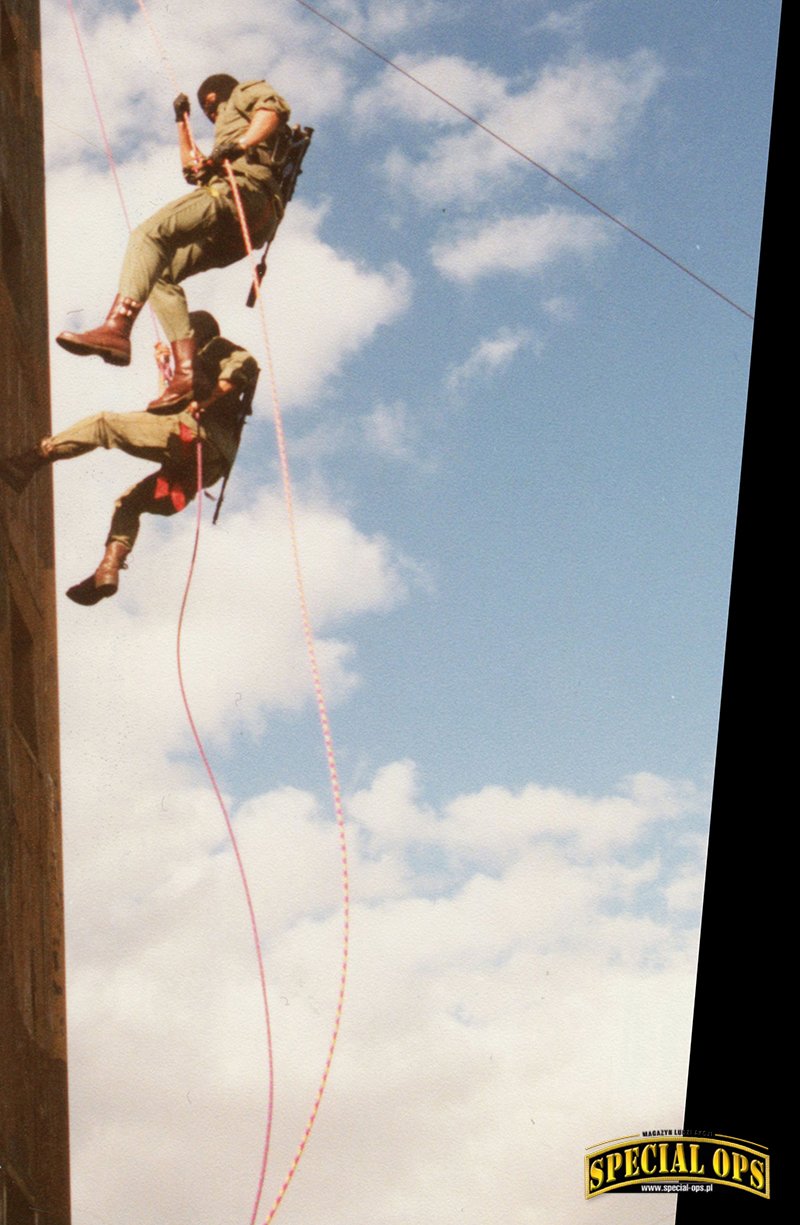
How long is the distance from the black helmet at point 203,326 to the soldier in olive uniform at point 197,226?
49 millimetres

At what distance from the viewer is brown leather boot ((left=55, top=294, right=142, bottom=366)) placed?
349 inches

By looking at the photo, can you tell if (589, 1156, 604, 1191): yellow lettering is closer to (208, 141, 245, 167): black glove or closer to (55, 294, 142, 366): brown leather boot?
(55, 294, 142, 366): brown leather boot

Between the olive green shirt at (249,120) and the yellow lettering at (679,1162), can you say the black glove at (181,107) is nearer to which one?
the olive green shirt at (249,120)

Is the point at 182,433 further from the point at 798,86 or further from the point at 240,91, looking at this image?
the point at 798,86

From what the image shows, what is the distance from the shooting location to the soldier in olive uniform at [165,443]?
29.0 feet

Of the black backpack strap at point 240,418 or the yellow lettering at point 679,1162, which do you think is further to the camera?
the black backpack strap at point 240,418

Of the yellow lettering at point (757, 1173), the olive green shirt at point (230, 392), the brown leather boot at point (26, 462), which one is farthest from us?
the olive green shirt at point (230, 392)

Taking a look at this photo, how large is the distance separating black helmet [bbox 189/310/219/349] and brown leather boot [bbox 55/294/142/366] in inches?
13.5

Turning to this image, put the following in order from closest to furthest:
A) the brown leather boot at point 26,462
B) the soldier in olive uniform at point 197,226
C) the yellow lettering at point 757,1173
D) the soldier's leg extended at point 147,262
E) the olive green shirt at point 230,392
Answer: the yellow lettering at point 757,1173 < the brown leather boot at point 26,462 < the soldier's leg extended at point 147,262 < the soldier in olive uniform at point 197,226 < the olive green shirt at point 230,392

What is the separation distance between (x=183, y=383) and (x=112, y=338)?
0.48 meters

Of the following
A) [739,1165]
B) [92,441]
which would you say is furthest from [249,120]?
[739,1165]

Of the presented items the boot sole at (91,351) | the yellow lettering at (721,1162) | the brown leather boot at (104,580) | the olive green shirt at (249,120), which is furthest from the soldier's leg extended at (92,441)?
the yellow lettering at (721,1162)

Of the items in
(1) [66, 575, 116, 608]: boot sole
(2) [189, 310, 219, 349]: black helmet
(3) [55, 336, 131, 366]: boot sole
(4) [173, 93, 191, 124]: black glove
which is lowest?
(1) [66, 575, 116, 608]: boot sole

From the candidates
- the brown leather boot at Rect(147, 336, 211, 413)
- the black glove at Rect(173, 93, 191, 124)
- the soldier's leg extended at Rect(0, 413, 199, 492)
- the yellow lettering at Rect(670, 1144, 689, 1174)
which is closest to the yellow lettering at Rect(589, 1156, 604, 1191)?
the yellow lettering at Rect(670, 1144, 689, 1174)
